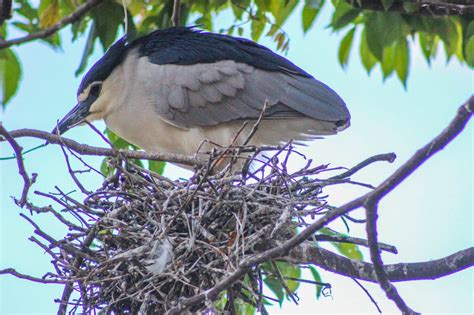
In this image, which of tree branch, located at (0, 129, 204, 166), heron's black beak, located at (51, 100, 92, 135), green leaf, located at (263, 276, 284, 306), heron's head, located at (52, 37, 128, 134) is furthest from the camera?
heron's head, located at (52, 37, 128, 134)

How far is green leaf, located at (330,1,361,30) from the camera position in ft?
16.3

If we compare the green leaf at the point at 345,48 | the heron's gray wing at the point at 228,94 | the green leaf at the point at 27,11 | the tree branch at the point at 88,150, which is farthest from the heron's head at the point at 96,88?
the green leaf at the point at 345,48

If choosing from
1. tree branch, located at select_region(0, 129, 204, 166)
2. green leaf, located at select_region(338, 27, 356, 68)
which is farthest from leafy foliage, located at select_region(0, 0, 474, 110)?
tree branch, located at select_region(0, 129, 204, 166)

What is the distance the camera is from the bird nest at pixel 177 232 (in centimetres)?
348

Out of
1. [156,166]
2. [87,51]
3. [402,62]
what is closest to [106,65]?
[87,51]

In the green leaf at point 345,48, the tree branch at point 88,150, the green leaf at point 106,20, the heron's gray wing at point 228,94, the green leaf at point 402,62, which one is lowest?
the tree branch at point 88,150

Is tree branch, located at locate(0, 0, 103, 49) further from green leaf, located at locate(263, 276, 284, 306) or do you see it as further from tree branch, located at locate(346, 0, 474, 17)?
green leaf, located at locate(263, 276, 284, 306)

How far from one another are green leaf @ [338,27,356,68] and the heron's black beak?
5.02 ft

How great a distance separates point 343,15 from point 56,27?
60.3 inches

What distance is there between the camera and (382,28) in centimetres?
496

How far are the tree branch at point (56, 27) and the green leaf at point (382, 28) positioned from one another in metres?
1.46

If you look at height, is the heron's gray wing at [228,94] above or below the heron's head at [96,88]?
below

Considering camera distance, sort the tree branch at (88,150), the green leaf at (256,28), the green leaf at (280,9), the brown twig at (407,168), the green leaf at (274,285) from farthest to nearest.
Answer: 1. the green leaf at (256,28)
2. the green leaf at (280,9)
3. the green leaf at (274,285)
4. the tree branch at (88,150)
5. the brown twig at (407,168)

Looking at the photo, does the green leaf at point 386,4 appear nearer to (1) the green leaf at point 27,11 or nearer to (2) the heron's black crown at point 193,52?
(2) the heron's black crown at point 193,52
